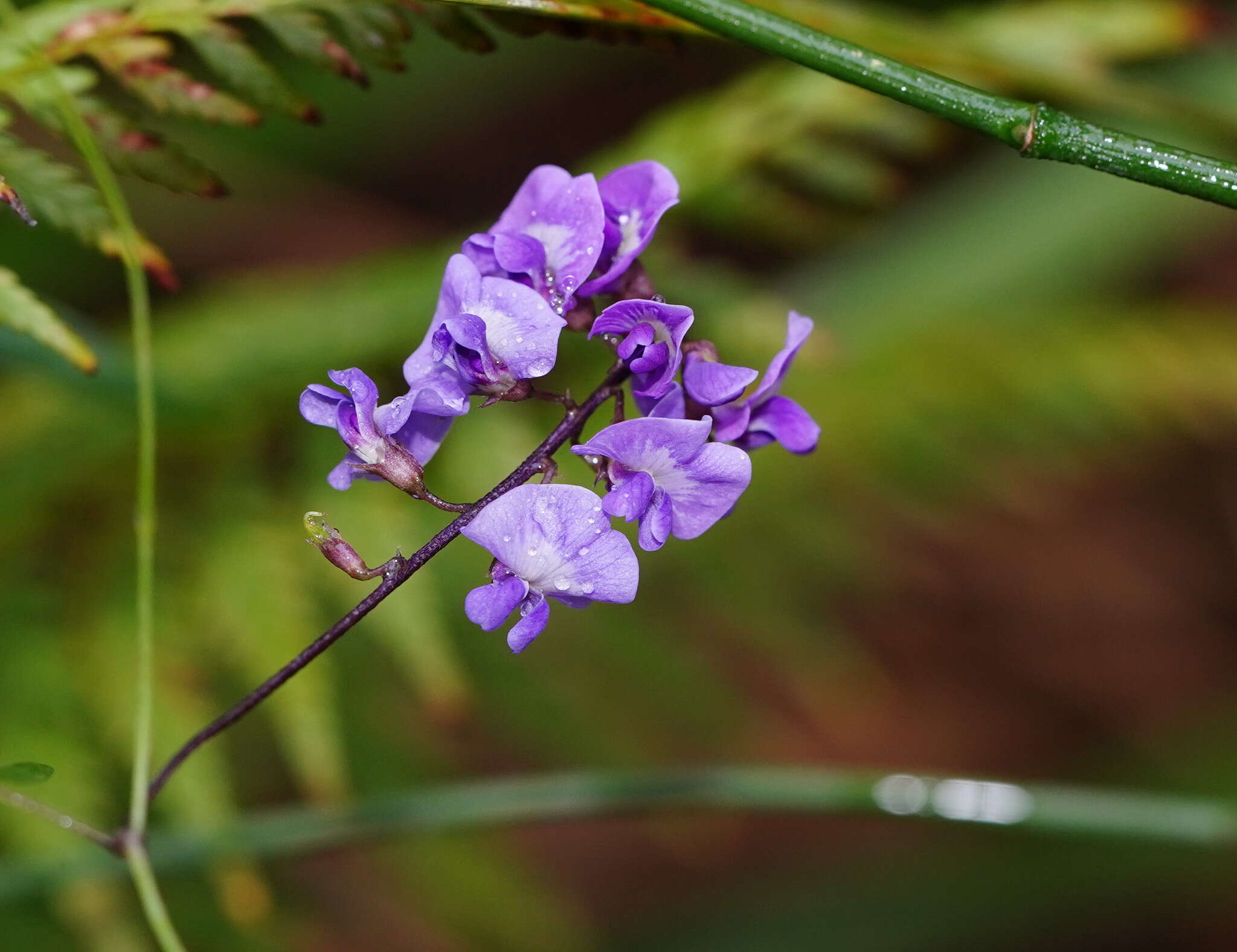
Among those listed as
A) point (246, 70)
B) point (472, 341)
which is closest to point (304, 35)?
point (246, 70)

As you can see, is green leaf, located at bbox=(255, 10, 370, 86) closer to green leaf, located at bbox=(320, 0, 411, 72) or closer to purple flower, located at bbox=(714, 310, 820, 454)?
green leaf, located at bbox=(320, 0, 411, 72)

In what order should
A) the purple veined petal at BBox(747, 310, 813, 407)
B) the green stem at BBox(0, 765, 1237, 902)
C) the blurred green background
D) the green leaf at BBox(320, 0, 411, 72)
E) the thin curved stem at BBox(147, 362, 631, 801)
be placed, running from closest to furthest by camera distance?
the thin curved stem at BBox(147, 362, 631, 801) < the purple veined petal at BBox(747, 310, 813, 407) < the green leaf at BBox(320, 0, 411, 72) < the green stem at BBox(0, 765, 1237, 902) < the blurred green background

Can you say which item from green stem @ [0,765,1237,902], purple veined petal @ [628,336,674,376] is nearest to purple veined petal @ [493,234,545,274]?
purple veined petal @ [628,336,674,376]

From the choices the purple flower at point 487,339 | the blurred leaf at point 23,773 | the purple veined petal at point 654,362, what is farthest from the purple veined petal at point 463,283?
the blurred leaf at point 23,773

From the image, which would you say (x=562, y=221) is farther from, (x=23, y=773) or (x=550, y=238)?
(x=23, y=773)

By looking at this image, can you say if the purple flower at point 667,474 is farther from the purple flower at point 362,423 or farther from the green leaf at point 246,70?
the green leaf at point 246,70

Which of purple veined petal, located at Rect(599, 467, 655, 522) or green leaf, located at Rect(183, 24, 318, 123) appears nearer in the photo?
purple veined petal, located at Rect(599, 467, 655, 522)

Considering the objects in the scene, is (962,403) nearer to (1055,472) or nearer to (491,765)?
(1055,472)
